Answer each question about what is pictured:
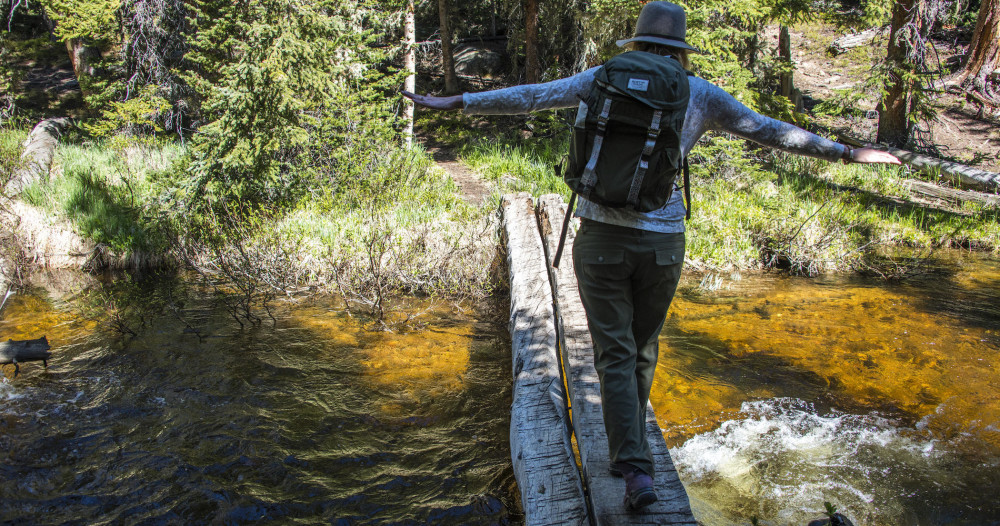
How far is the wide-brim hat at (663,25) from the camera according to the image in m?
2.70

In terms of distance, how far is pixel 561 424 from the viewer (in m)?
3.48

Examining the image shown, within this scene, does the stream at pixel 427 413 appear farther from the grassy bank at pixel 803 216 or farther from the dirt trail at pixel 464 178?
the dirt trail at pixel 464 178

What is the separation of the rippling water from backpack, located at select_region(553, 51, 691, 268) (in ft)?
6.83

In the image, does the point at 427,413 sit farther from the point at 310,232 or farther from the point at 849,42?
the point at 849,42

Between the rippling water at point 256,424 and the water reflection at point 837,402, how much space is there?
153 centimetres

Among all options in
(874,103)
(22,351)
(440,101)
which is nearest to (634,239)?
(440,101)

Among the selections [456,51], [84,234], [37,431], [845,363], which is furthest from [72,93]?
[845,363]

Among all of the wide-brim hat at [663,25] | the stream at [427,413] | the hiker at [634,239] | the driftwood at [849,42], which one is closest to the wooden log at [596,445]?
the hiker at [634,239]

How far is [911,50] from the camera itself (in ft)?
36.0

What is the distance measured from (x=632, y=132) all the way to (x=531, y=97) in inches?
20.7

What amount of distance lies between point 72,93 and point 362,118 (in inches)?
637

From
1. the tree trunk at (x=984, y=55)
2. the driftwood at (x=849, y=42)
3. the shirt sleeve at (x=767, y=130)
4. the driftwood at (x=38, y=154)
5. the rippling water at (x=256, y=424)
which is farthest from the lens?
the driftwood at (x=849, y=42)

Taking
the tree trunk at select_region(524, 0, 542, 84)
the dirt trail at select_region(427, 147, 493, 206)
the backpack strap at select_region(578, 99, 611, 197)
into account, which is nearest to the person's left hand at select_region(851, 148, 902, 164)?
the backpack strap at select_region(578, 99, 611, 197)

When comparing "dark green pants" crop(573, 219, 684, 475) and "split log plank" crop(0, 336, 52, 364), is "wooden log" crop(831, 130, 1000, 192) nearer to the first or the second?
"dark green pants" crop(573, 219, 684, 475)
